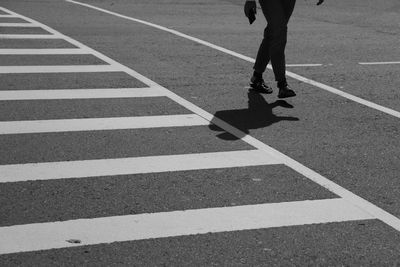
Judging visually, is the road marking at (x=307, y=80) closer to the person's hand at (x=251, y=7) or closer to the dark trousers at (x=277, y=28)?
the dark trousers at (x=277, y=28)

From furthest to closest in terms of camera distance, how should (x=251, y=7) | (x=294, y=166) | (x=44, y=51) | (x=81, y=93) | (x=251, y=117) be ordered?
(x=44, y=51), (x=81, y=93), (x=251, y=7), (x=251, y=117), (x=294, y=166)

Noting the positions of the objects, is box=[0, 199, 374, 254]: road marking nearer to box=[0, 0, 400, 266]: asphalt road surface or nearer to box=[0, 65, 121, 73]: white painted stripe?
box=[0, 0, 400, 266]: asphalt road surface

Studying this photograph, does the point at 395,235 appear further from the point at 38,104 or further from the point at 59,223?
the point at 38,104

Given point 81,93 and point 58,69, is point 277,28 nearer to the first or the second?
point 81,93

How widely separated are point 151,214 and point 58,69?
18.8ft

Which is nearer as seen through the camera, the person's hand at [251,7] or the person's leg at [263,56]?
the person's hand at [251,7]

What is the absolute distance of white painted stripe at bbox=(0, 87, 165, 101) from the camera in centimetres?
897

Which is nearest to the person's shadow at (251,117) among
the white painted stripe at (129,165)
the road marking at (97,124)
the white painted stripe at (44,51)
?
the road marking at (97,124)

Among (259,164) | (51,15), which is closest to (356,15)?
(51,15)

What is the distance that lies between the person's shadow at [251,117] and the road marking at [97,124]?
29 centimetres

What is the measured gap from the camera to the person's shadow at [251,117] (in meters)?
7.85

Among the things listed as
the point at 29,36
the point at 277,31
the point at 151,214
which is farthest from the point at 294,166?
the point at 29,36

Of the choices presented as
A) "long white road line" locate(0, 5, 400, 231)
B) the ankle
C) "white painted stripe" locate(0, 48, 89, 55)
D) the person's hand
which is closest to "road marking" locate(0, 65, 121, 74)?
"long white road line" locate(0, 5, 400, 231)

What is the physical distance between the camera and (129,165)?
6.49 metres
